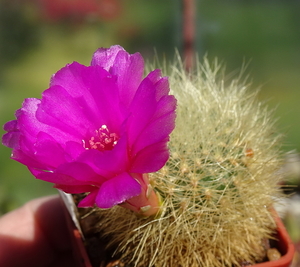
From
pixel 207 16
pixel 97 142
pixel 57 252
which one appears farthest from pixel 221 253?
pixel 207 16

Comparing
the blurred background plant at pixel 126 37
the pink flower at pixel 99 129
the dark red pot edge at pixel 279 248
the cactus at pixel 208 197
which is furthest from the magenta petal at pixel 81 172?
the blurred background plant at pixel 126 37

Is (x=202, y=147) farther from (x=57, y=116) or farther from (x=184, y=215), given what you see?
(x=57, y=116)

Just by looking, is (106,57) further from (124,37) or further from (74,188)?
(124,37)

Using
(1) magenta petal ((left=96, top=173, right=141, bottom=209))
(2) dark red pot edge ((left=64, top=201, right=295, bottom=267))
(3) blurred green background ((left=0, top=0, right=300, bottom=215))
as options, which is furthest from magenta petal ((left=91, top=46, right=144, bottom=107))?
(3) blurred green background ((left=0, top=0, right=300, bottom=215))

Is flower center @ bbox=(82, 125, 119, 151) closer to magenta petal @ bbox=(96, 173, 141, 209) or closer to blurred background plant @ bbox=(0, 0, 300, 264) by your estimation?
magenta petal @ bbox=(96, 173, 141, 209)

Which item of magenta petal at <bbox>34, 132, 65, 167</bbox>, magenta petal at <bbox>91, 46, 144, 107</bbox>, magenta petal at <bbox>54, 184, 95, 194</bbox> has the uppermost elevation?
magenta petal at <bbox>91, 46, 144, 107</bbox>

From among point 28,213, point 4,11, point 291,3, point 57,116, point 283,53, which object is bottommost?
point 28,213

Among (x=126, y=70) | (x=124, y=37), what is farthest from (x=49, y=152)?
(x=124, y=37)
